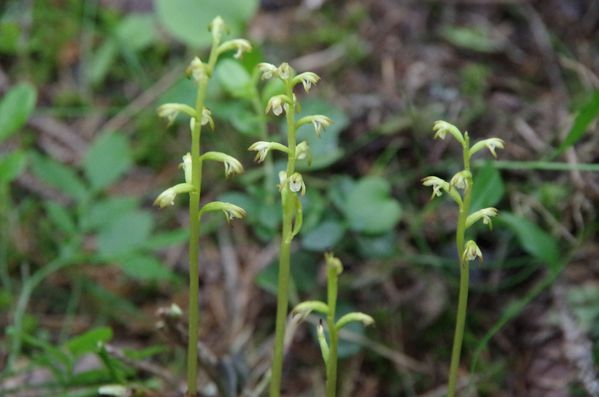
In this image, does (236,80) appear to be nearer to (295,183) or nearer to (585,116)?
(295,183)

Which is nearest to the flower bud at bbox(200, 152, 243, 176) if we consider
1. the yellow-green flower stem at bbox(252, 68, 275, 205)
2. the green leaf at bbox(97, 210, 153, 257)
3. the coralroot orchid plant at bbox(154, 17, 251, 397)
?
the coralroot orchid plant at bbox(154, 17, 251, 397)

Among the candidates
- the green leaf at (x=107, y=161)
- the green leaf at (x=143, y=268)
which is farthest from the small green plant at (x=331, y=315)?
the green leaf at (x=107, y=161)

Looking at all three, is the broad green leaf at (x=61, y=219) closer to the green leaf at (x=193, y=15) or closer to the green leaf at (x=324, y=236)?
the green leaf at (x=324, y=236)

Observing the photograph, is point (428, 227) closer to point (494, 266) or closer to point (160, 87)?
point (494, 266)

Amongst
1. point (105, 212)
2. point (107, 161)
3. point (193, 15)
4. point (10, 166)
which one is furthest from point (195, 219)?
point (193, 15)

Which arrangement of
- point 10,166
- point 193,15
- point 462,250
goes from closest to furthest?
1. point 462,250
2. point 10,166
3. point 193,15

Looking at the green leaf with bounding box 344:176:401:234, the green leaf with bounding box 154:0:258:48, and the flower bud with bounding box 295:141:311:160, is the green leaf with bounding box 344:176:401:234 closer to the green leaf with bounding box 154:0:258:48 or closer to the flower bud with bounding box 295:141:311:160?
the flower bud with bounding box 295:141:311:160

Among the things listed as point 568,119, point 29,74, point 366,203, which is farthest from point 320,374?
point 29,74
